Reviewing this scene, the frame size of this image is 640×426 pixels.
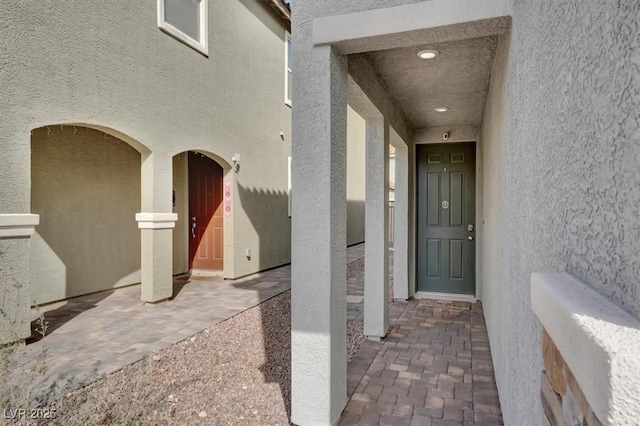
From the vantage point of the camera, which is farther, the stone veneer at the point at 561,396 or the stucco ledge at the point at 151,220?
the stucco ledge at the point at 151,220

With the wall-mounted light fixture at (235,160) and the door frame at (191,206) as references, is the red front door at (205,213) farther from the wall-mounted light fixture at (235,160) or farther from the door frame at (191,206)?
the wall-mounted light fixture at (235,160)

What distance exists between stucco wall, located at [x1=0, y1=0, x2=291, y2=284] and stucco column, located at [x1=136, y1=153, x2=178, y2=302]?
20cm

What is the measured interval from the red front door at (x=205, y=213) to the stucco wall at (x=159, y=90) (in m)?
0.81

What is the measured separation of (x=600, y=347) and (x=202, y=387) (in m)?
3.79

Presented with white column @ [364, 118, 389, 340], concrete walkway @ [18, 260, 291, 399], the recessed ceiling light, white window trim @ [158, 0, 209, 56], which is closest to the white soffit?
the recessed ceiling light

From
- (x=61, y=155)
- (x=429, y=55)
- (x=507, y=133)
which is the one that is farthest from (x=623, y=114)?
(x=61, y=155)

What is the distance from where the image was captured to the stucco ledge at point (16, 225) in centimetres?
452

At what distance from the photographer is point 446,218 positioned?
24.1 ft

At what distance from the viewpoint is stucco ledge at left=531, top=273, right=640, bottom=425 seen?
0.62 metres

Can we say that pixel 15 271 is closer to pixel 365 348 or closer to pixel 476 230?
pixel 365 348

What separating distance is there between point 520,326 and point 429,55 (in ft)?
8.75

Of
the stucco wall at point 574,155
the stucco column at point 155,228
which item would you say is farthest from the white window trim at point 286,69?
the stucco wall at point 574,155

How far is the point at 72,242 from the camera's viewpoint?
23.3ft

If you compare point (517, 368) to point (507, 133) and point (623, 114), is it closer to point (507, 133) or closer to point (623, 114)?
point (507, 133)
